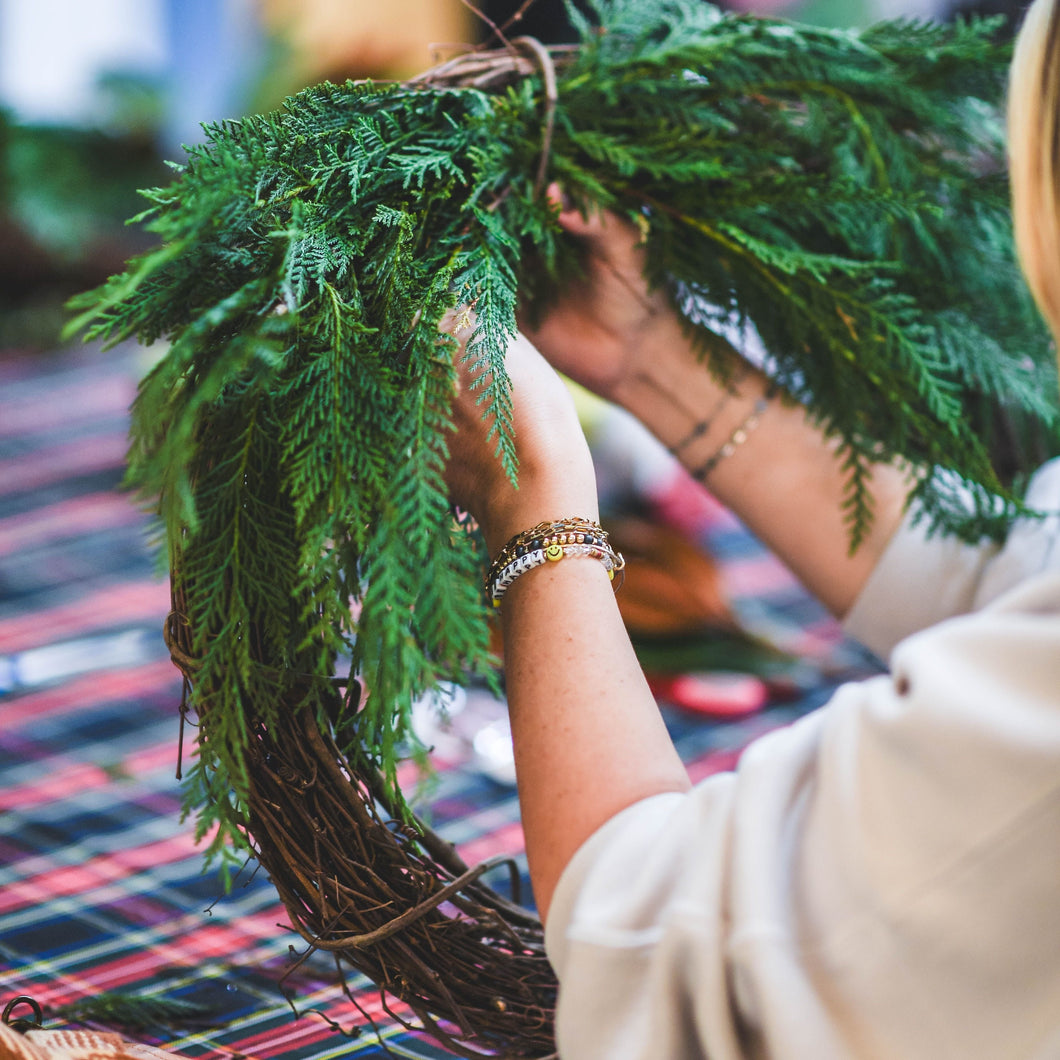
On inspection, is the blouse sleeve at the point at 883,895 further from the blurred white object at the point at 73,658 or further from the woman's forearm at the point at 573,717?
the blurred white object at the point at 73,658

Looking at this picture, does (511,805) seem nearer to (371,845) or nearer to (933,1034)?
(371,845)

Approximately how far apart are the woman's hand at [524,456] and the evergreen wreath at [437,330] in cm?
2

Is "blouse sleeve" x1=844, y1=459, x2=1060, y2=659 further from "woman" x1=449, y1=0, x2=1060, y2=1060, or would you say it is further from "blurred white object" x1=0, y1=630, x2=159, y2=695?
"blurred white object" x1=0, y1=630, x2=159, y2=695

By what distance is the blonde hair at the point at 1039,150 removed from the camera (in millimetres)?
464

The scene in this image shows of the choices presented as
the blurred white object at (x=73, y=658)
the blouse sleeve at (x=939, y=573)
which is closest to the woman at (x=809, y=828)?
the blouse sleeve at (x=939, y=573)

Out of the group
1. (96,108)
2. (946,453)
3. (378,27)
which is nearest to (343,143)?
(946,453)

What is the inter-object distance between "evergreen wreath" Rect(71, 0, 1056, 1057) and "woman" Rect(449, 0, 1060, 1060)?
59 mm

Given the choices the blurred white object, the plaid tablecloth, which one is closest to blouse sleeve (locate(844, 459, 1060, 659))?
the plaid tablecloth

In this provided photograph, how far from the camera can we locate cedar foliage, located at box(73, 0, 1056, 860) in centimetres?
47

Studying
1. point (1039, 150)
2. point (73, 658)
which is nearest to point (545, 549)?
point (1039, 150)

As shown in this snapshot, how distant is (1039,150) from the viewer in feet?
1.54

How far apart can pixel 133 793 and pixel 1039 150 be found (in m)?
0.81

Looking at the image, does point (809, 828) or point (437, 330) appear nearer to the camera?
point (809, 828)

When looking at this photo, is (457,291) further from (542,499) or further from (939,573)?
(939,573)
